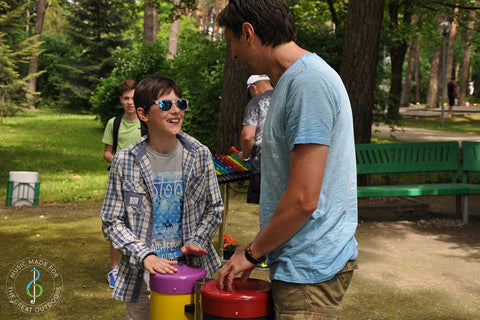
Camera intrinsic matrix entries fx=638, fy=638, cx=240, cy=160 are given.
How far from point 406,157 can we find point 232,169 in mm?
4399

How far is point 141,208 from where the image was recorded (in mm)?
2967

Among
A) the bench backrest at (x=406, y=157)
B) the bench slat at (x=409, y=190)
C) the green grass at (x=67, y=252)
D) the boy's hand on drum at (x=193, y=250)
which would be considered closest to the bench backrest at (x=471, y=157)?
the bench backrest at (x=406, y=157)

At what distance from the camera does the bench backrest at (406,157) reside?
9.40 meters

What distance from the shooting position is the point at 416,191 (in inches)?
343

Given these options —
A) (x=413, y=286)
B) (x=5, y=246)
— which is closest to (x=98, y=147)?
(x=5, y=246)

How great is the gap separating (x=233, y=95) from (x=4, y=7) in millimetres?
6495

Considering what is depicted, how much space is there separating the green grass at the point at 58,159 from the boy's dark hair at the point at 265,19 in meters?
8.65

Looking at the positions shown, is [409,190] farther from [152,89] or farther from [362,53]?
[152,89]

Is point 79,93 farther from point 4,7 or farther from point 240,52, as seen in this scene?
point 240,52

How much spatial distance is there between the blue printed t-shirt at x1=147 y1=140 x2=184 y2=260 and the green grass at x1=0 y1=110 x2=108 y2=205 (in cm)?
759

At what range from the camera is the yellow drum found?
2.54 meters

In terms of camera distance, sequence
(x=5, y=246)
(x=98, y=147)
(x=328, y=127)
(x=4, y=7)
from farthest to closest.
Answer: (x=98, y=147) → (x=4, y=7) → (x=5, y=246) → (x=328, y=127)

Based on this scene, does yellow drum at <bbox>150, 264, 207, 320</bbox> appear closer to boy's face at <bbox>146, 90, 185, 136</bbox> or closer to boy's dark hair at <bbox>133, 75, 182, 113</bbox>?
boy's face at <bbox>146, 90, 185, 136</bbox>

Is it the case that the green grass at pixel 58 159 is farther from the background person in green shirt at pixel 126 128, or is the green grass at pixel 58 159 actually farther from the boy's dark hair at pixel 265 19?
the boy's dark hair at pixel 265 19
